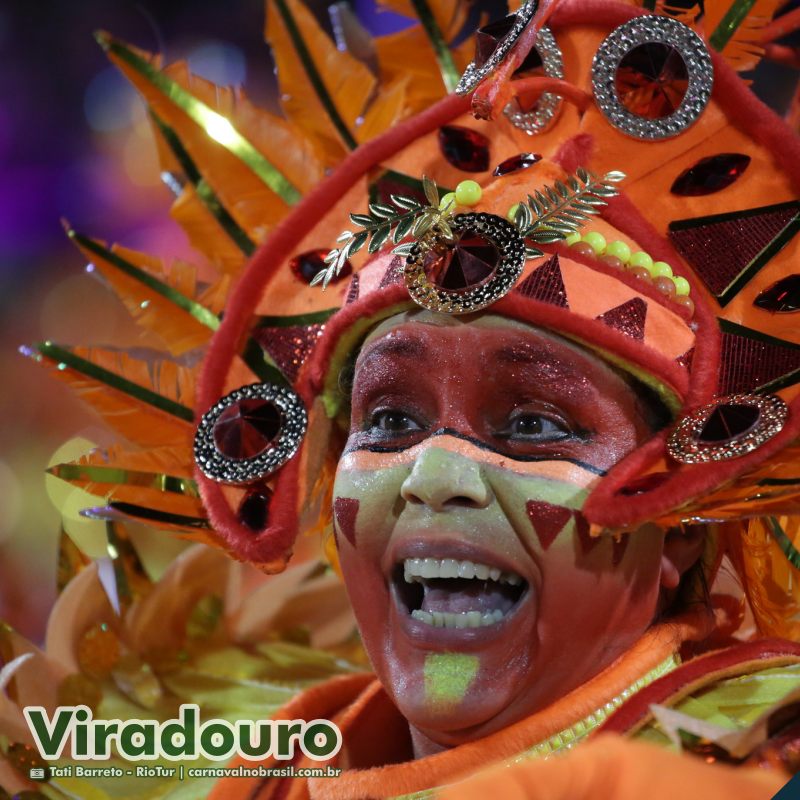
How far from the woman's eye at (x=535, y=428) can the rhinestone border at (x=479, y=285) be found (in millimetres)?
190

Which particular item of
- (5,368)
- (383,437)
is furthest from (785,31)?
(5,368)

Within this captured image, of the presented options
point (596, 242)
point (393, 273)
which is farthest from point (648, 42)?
point (393, 273)

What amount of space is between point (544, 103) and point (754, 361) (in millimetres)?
583

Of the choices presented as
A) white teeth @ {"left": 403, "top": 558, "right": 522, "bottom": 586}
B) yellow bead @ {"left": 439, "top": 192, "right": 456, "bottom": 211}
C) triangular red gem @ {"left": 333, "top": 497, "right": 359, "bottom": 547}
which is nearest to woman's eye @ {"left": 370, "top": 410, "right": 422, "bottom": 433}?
triangular red gem @ {"left": 333, "top": 497, "right": 359, "bottom": 547}

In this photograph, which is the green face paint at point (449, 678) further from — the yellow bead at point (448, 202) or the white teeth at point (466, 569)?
the yellow bead at point (448, 202)

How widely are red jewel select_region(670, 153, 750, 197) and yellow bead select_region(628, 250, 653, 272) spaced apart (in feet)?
0.53

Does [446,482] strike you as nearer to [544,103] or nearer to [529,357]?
[529,357]

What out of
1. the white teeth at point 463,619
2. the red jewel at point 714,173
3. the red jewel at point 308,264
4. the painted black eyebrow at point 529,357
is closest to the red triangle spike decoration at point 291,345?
the red jewel at point 308,264

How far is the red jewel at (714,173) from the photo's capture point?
197 centimetres

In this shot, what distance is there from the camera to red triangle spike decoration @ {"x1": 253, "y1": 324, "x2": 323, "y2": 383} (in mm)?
2223

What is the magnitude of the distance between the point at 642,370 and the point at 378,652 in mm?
626

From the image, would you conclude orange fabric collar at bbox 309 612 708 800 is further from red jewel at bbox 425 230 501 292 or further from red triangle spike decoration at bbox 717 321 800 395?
red jewel at bbox 425 230 501 292

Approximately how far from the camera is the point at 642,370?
6.04 feet

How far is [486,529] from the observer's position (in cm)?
173
